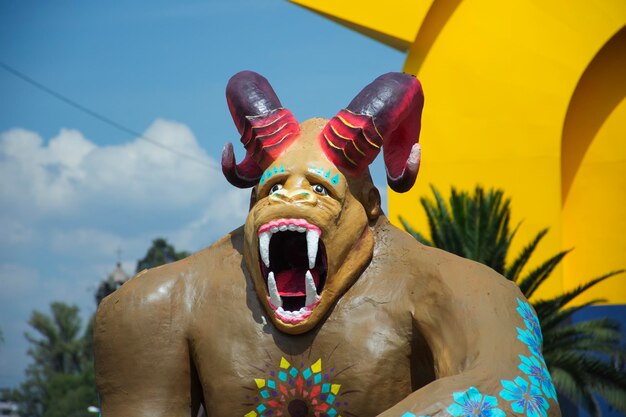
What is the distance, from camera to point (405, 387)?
523cm

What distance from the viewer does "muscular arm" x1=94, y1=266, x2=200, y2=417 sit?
5.48 meters

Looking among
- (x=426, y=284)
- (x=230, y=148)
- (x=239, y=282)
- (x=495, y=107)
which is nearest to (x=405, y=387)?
(x=426, y=284)

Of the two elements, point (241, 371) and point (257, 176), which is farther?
point (257, 176)

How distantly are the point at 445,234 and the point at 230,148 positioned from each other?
9.18 m

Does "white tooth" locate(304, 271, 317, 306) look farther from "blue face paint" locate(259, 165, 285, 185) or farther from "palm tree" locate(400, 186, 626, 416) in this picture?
"palm tree" locate(400, 186, 626, 416)

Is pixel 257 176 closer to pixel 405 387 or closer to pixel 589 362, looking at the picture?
pixel 405 387

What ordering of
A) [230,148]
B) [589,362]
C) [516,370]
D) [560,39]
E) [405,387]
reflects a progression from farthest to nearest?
[560,39], [589,362], [230,148], [405,387], [516,370]

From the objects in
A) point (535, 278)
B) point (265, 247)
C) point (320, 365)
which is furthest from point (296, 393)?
point (535, 278)

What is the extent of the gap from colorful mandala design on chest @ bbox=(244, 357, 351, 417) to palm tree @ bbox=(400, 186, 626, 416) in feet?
29.5

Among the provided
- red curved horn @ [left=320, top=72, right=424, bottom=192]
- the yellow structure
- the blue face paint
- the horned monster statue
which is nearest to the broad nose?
the horned monster statue

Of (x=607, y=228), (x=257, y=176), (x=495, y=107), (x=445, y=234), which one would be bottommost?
(x=257, y=176)

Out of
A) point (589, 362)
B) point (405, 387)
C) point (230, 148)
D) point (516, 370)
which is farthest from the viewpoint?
point (589, 362)

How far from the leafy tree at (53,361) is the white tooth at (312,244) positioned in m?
30.1

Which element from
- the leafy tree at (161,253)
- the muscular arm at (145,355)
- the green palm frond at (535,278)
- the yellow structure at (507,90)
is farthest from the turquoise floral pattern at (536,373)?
the leafy tree at (161,253)
